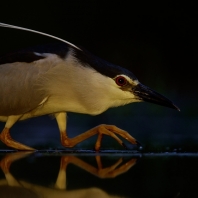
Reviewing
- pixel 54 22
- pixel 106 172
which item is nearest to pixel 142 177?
pixel 106 172

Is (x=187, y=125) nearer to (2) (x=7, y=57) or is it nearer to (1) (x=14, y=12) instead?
(2) (x=7, y=57)

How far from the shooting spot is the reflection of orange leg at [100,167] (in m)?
4.25

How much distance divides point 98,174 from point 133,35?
6707 millimetres

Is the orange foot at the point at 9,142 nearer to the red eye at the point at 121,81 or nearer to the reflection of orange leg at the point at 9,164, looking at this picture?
the reflection of orange leg at the point at 9,164

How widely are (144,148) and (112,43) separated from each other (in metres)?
5.29

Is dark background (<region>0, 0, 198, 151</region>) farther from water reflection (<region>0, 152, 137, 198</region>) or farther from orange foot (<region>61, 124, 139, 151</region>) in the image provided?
water reflection (<region>0, 152, 137, 198</region>)

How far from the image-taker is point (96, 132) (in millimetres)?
5582

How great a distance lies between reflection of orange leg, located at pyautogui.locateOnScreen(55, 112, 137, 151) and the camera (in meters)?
5.42

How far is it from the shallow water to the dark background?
12.9 ft

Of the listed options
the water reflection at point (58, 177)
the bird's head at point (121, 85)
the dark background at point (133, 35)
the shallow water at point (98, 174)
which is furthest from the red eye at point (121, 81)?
the dark background at point (133, 35)

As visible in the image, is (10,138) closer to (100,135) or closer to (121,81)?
(100,135)

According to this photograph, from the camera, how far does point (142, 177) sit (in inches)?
161

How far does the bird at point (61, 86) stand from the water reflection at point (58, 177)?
493mm

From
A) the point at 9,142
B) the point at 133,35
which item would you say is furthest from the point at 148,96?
the point at 133,35
